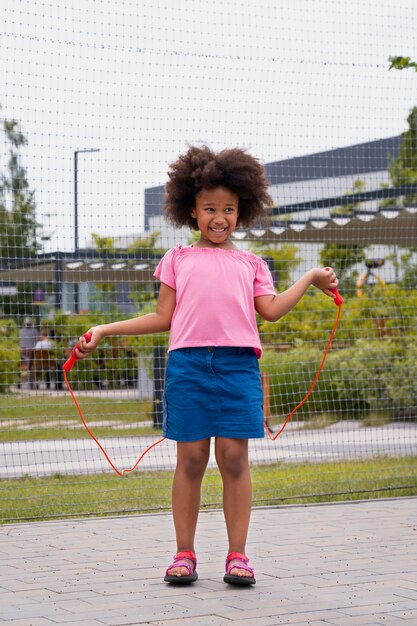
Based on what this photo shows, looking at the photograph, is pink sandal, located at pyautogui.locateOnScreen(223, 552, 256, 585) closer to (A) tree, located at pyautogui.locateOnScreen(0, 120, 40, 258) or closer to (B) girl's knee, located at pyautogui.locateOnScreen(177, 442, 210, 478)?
(B) girl's knee, located at pyautogui.locateOnScreen(177, 442, 210, 478)

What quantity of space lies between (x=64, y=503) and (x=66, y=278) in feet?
4.83

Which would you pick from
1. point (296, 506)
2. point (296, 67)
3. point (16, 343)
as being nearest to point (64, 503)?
point (296, 506)

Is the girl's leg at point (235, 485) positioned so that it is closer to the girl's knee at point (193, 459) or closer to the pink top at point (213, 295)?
the girl's knee at point (193, 459)

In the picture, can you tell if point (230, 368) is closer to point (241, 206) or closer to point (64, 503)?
point (241, 206)

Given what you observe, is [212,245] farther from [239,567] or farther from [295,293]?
[239,567]

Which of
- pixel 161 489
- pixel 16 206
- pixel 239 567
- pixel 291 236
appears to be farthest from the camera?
pixel 291 236

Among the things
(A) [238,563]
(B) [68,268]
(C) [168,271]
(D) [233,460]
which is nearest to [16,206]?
(B) [68,268]

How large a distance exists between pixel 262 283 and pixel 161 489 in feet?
9.88

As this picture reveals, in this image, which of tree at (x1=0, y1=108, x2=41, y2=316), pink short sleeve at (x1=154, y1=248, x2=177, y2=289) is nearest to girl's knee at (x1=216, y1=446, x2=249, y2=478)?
pink short sleeve at (x1=154, y1=248, x2=177, y2=289)

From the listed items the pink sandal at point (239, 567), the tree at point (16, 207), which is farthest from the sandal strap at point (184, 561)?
the tree at point (16, 207)

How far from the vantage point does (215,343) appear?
4.04 metres

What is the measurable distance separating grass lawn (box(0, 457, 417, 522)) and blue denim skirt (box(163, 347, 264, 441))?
2081mm

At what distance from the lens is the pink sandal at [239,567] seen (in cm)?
389

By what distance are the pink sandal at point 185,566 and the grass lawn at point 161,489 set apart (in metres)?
1.99
